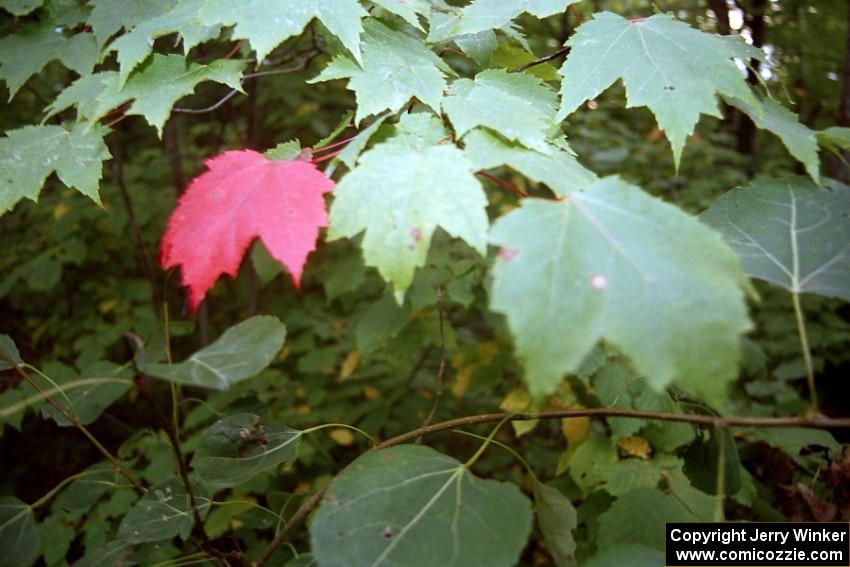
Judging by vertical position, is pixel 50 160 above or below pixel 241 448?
above

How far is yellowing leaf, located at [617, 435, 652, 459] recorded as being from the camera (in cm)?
175

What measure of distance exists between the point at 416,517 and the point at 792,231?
90 cm

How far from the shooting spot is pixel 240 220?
873 mm

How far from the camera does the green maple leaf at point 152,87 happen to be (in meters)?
1.11

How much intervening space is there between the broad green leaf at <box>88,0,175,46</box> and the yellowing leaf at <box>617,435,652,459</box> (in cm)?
198

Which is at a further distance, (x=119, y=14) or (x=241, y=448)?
(x=119, y=14)

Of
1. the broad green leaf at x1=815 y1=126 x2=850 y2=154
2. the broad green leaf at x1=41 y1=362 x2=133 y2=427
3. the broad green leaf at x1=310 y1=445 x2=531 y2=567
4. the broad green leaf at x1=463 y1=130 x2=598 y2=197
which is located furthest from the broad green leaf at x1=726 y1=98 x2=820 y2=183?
the broad green leaf at x1=41 y1=362 x2=133 y2=427

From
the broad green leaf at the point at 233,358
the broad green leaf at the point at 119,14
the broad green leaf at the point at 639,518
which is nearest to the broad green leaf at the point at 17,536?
the broad green leaf at the point at 233,358

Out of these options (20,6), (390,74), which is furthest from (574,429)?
(20,6)

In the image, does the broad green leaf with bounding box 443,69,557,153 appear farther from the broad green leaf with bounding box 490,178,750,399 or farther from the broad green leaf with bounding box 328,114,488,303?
the broad green leaf with bounding box 490,178,750,399

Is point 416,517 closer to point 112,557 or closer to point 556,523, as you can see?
point 556,523

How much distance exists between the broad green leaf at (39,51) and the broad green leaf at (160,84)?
0.33 meters

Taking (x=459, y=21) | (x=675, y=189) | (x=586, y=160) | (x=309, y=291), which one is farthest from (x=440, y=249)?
(x=675, y=189)

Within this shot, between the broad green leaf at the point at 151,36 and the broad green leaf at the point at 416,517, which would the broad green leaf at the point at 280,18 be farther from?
the broad green leaf at the point at 416,517
